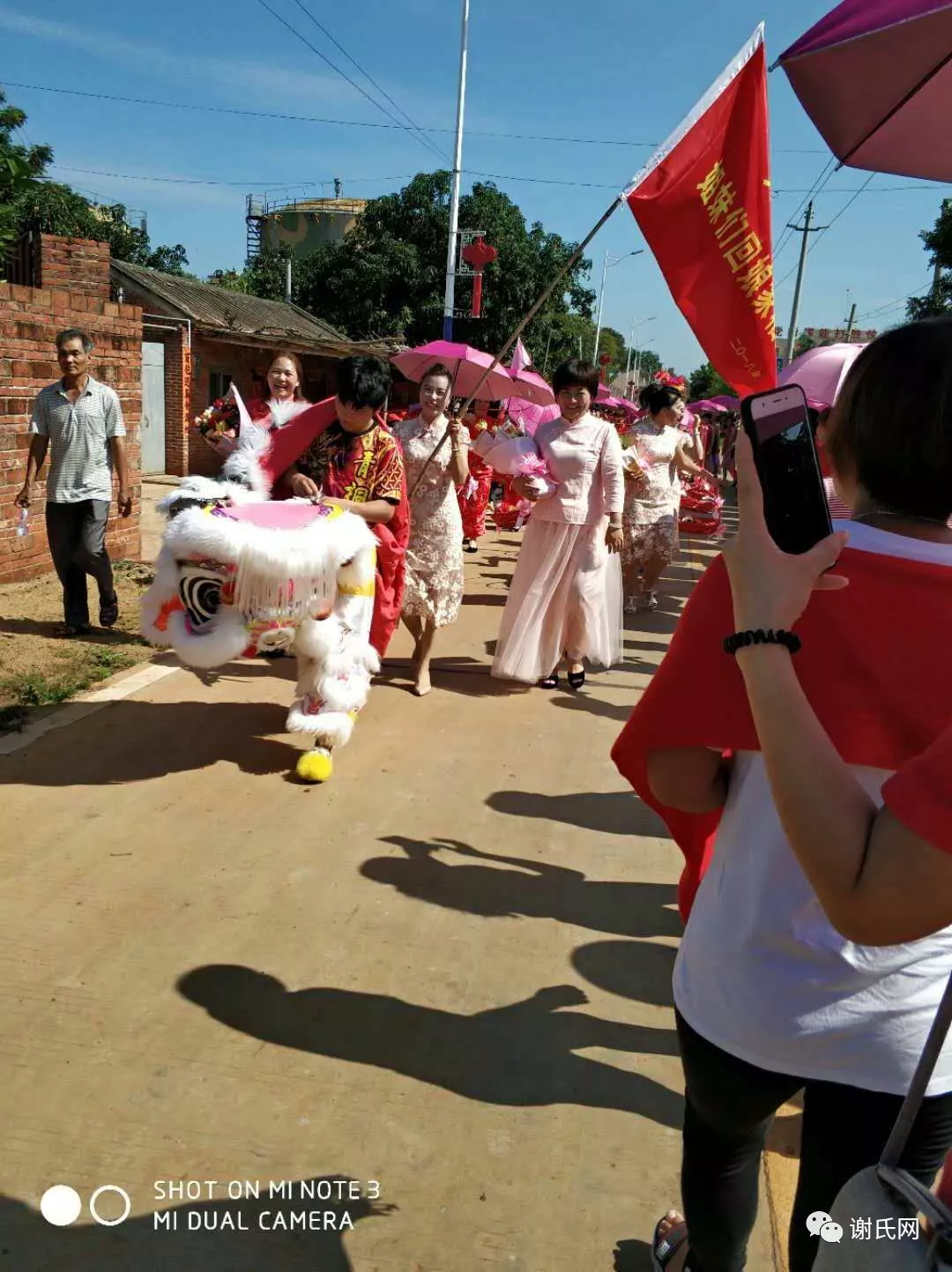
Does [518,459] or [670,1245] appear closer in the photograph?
[670,1245]

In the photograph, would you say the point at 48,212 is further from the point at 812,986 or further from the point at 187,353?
the point at 812,986

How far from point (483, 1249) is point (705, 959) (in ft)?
3.41

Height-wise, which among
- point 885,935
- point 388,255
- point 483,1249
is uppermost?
point 388,255

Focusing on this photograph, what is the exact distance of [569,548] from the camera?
18.8ft

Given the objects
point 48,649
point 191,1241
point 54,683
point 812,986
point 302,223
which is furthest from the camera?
point 302,223

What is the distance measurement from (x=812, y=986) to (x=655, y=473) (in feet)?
24.8

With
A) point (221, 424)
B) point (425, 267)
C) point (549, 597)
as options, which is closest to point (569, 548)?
point (549, 597)

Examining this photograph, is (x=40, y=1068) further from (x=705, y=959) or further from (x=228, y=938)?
(x=705, y=959)

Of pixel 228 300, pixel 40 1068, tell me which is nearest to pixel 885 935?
pixel 40 1068

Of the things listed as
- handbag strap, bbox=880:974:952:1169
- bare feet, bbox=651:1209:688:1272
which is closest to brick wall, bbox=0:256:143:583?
bare feet, bbox=651:1209:688:1272

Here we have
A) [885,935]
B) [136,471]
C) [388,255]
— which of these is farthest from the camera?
[388,255]

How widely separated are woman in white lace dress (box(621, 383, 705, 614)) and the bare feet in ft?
22.8

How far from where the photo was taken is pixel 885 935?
917 mm

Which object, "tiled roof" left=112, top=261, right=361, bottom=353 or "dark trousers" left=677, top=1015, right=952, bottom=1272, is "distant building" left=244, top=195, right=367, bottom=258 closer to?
"tiled roof" left=112, top=261, right=361, bottom=353
